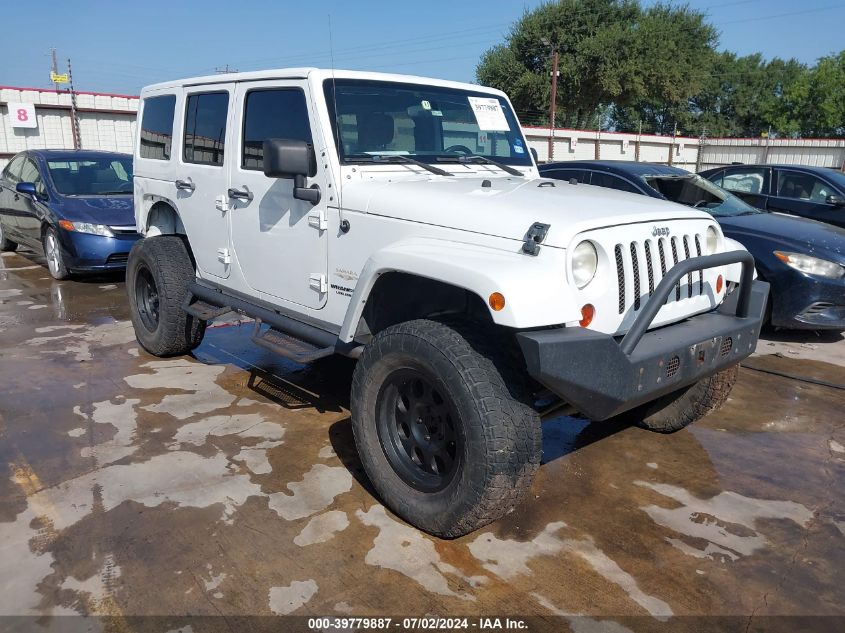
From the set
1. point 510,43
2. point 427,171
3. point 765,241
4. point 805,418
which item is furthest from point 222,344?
point 510,43

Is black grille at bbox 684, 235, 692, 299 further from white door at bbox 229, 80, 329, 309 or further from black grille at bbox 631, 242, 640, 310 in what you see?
white door at bbox 229, 80, 329, 309

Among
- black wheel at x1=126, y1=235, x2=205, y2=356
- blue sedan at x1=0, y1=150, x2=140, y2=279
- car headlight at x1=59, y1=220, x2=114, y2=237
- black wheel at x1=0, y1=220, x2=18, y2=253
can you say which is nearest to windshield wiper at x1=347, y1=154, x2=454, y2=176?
black wheel at x1=126, y1=235, x2=205, y2=356

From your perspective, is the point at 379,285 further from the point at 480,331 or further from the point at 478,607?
the point at 478,607

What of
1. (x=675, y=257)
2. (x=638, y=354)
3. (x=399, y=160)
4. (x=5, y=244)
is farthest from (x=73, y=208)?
(x=638, y=354)

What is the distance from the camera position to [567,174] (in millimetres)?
7633

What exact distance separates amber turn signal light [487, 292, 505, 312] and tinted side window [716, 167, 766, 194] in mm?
7501

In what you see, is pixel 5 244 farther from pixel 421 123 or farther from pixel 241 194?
pixel 421 123

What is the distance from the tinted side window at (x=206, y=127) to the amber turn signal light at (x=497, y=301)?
259 cm

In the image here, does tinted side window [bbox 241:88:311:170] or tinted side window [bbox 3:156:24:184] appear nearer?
tinted side window [bbox 241:88:311:170]

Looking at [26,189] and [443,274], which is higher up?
[26,189]

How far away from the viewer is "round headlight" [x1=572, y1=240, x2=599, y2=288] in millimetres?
2744

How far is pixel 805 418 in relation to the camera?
14.7 ft

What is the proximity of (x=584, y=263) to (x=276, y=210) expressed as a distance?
193cm

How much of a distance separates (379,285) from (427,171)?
2.69 feet
